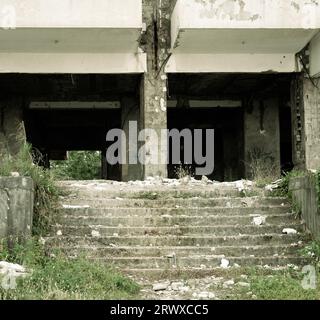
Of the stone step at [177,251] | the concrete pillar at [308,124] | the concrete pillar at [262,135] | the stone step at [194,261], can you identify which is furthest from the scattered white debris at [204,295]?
the concrete pillar at [262,135]

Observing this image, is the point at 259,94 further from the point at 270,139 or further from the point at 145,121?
the point at 145,121

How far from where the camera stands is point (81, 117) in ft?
65.2

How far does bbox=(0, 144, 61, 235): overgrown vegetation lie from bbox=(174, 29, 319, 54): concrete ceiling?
18.4 ft

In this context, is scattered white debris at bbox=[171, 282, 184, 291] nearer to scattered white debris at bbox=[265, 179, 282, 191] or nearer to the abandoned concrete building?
scattered white debris at bbox=[265, 179, 282, 191]

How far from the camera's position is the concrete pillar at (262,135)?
17312 millimetres

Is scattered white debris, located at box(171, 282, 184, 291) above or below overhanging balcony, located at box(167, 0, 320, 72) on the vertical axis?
below

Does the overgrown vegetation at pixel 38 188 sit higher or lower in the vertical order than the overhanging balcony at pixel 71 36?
lower

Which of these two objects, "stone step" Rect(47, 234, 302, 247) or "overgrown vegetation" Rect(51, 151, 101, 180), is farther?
"overgrown vegetation" Rect(51, 151, 101, 180)

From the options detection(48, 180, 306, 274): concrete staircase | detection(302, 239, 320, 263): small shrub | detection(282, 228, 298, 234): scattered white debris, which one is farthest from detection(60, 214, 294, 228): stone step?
detection(302, 239, 320, 263): small shrub

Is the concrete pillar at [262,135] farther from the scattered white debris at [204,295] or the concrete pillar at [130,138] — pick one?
the scattered white debris at [204,295]

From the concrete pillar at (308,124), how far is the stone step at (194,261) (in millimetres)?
6662

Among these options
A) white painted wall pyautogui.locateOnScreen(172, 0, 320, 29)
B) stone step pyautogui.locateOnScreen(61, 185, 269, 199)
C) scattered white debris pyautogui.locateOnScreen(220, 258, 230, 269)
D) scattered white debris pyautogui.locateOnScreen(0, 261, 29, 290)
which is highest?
white painted wall pyautogui.locateOnScreen(172, 0, 320, 29)

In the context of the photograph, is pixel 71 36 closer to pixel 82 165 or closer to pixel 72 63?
pixel 72 63

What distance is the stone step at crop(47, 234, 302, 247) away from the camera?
804 centimetres
